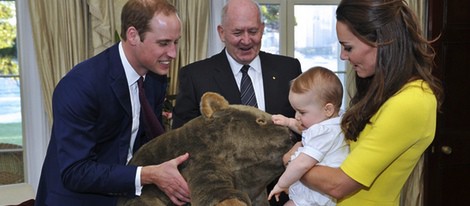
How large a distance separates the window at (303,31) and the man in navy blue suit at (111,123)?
2176 mm

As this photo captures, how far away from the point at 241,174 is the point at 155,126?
0.44 m

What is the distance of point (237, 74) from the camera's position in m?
2.24

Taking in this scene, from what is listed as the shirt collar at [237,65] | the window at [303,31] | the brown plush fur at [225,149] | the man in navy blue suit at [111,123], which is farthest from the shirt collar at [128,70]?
the window at [303,31]

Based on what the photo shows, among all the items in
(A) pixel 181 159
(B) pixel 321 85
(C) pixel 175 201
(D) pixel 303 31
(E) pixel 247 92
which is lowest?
(C) pixel 175 201

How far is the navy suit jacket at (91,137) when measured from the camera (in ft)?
5.14

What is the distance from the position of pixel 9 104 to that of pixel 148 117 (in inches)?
85.5

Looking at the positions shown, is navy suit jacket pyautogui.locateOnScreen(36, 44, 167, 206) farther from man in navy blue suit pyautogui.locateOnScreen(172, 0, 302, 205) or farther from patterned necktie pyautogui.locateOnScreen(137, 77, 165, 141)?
man in navy blue suit pyautogui.locateOnScreen(172, 0, 302, 205)

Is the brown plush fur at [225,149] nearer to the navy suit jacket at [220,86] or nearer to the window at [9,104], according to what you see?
the navy suit jacket at [220,86]

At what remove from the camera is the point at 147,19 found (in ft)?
5.47

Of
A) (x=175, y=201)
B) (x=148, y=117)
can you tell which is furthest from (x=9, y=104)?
(x=175, y=201)

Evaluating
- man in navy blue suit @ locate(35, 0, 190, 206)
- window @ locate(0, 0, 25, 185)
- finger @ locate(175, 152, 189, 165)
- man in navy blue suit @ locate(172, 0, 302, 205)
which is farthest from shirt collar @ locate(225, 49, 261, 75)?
window @ locate(0, 0, 25, 185)

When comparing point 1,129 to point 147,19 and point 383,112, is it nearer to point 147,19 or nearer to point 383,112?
point 147,19

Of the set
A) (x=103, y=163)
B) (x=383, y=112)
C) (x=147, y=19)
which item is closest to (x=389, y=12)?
(x=383, y=112)

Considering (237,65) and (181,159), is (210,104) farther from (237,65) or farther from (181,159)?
(237,65)
